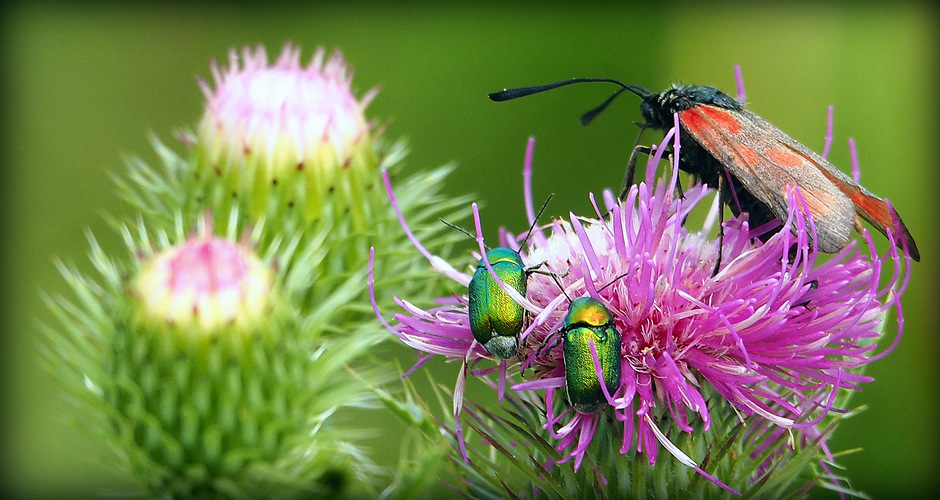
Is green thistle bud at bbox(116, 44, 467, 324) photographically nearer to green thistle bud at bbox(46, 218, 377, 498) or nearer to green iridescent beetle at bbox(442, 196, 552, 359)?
green thistle bud at bbox(46, 218, 377, 498)

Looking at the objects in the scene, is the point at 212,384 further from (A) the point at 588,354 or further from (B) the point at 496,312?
(A) the point at 588,354

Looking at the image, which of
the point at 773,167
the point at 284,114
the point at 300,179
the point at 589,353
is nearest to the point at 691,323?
the point at 589,353

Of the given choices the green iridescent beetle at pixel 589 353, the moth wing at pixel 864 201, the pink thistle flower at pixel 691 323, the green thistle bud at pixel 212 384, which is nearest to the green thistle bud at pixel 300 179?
the green thistle bud at pixel 212 384

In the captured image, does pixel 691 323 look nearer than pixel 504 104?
Yes

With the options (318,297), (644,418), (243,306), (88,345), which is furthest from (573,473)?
(88,345)

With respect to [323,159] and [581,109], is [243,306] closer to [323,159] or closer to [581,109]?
[323,159]

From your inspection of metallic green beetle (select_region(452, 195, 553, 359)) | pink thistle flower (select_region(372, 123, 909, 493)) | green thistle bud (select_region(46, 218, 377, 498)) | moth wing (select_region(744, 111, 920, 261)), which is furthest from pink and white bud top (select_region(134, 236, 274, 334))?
moth wing (select_region(744, 111, 920, 261))

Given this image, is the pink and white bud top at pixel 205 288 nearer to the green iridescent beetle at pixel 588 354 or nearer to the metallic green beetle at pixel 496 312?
the metallic green beetle at pixel 496 312
